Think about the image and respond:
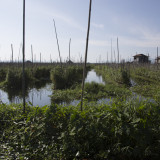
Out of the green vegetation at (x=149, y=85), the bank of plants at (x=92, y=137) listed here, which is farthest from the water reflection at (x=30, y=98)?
the green vegetation at (x=149, y=85)

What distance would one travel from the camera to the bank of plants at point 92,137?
1.75 meters

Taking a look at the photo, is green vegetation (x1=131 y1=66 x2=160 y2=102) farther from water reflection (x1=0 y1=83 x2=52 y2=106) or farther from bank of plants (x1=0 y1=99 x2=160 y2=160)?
water reflection (x1=0 y1=83 x2=52 y2=106)

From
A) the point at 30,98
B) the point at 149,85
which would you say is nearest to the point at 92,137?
the point at 30,98

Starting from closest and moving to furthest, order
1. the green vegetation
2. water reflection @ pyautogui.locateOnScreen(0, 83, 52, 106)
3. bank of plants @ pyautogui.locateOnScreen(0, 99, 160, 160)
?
bank of plants @ pyautogui.locateOnScreen(0, 99, 160, 160) → water reflection @ pyautogui.locateOnScreen(0, 83, 52, 106) → the green vegetation

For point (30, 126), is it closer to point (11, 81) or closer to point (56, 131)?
point (56, 131)

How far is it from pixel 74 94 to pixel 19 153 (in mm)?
4342

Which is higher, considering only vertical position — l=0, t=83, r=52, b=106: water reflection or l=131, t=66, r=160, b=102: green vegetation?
l=131, t=66, r=160, b=102: green vegetation

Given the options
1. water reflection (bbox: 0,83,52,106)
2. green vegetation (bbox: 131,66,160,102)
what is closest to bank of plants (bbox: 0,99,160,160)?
green vegetation (bbox: 131,66,160,102)

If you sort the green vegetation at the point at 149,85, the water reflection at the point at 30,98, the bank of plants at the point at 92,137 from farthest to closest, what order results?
the green vegetation at the point at 149,85, the water reflection at the point at 30,98, the bank of plants at the point at 92,137

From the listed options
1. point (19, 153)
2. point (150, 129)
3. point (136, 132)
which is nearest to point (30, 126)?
point (19, 153)

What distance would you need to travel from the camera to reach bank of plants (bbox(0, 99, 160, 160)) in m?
1.75

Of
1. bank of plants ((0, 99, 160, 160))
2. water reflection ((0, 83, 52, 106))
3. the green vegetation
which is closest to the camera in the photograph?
bank of plants ((0, 99, 160, 160))

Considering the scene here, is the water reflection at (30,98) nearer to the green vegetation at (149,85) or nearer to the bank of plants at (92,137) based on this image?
the bank of plants at (92,137)

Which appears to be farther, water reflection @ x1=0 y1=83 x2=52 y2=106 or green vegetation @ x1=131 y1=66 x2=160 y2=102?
green vegetation @ x1=131 y1=66 x2=160 y2=102
